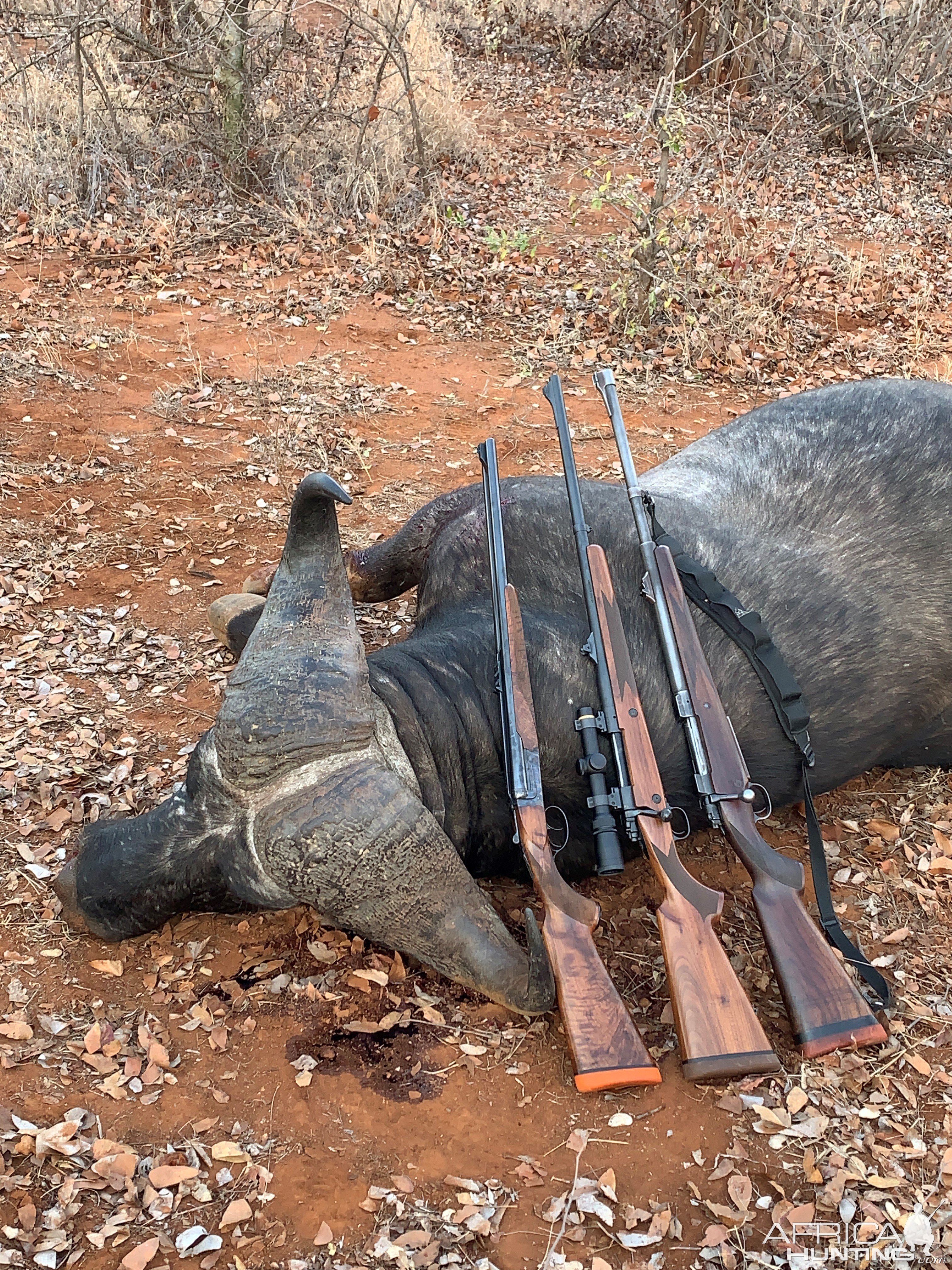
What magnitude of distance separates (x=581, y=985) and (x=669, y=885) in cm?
47

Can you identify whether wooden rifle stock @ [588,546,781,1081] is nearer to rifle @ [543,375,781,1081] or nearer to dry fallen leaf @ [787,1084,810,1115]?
rifle @ [543,375,781,1081]

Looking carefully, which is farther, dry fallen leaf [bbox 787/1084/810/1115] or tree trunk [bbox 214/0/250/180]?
tree trunk [bbox 214/0/250/180]

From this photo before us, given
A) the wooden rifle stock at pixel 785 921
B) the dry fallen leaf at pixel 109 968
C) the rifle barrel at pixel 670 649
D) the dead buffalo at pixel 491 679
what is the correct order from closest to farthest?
the dead buffalo at pixel 491 679 < the wooden rifle stock at pixel 785 921 < the dry fallen leaf at pixel 109 968 < the rifle barrel at pixel 670 649

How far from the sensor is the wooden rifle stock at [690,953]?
10.4 ft

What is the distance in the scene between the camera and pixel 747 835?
3.73 meters

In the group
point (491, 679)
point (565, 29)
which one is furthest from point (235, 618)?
point (565, 29)

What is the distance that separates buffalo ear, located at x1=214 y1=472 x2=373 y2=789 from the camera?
317 centimetres

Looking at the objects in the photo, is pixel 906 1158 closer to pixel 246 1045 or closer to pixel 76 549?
pixel 246 1045

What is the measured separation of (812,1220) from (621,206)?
8.30m

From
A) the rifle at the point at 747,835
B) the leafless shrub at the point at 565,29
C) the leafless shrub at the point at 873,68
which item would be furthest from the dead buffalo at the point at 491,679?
the leafless shrub at the point at 565,29

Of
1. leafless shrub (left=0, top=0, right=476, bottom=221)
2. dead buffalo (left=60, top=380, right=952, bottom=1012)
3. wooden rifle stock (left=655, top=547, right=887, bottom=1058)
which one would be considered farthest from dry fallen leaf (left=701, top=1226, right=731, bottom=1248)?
leafless shrub (left=0, top=0, right=476, bottom=221)

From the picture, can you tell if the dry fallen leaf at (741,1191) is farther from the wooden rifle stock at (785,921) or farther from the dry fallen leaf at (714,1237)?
the wooden rifle stock at (785,921)

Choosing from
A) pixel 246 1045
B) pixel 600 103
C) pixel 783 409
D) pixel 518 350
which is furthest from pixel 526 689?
pixel 600 103

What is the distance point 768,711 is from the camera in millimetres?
4145
